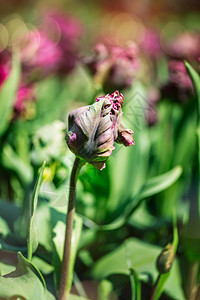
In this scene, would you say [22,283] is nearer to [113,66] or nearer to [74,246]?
[74,246]

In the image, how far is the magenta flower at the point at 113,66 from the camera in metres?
0.53

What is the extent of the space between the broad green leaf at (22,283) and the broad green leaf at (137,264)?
120 millimetres

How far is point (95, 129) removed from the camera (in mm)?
281

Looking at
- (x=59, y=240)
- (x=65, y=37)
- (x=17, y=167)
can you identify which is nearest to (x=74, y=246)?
(x=59, y=240)

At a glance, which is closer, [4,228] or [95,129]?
[95,129]

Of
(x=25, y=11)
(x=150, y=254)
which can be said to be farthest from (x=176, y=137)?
(x=25, y=11)

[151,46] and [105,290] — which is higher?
[151,46]

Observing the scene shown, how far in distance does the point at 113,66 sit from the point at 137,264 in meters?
0.27

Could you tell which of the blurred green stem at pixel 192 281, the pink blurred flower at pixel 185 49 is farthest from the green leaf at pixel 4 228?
the pink blurred flower at pixel 185 49

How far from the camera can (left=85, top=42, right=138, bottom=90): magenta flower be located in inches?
20.9

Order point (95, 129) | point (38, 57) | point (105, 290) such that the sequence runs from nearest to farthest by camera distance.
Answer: point (95, 129), point (105, 290), point (38, 57)

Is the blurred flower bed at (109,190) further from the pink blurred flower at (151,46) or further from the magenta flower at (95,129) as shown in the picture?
the pink blurred flower at (151,46)

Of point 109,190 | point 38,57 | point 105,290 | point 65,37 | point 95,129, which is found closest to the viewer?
point 95,129

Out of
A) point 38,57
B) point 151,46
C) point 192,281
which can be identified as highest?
point 151,46
